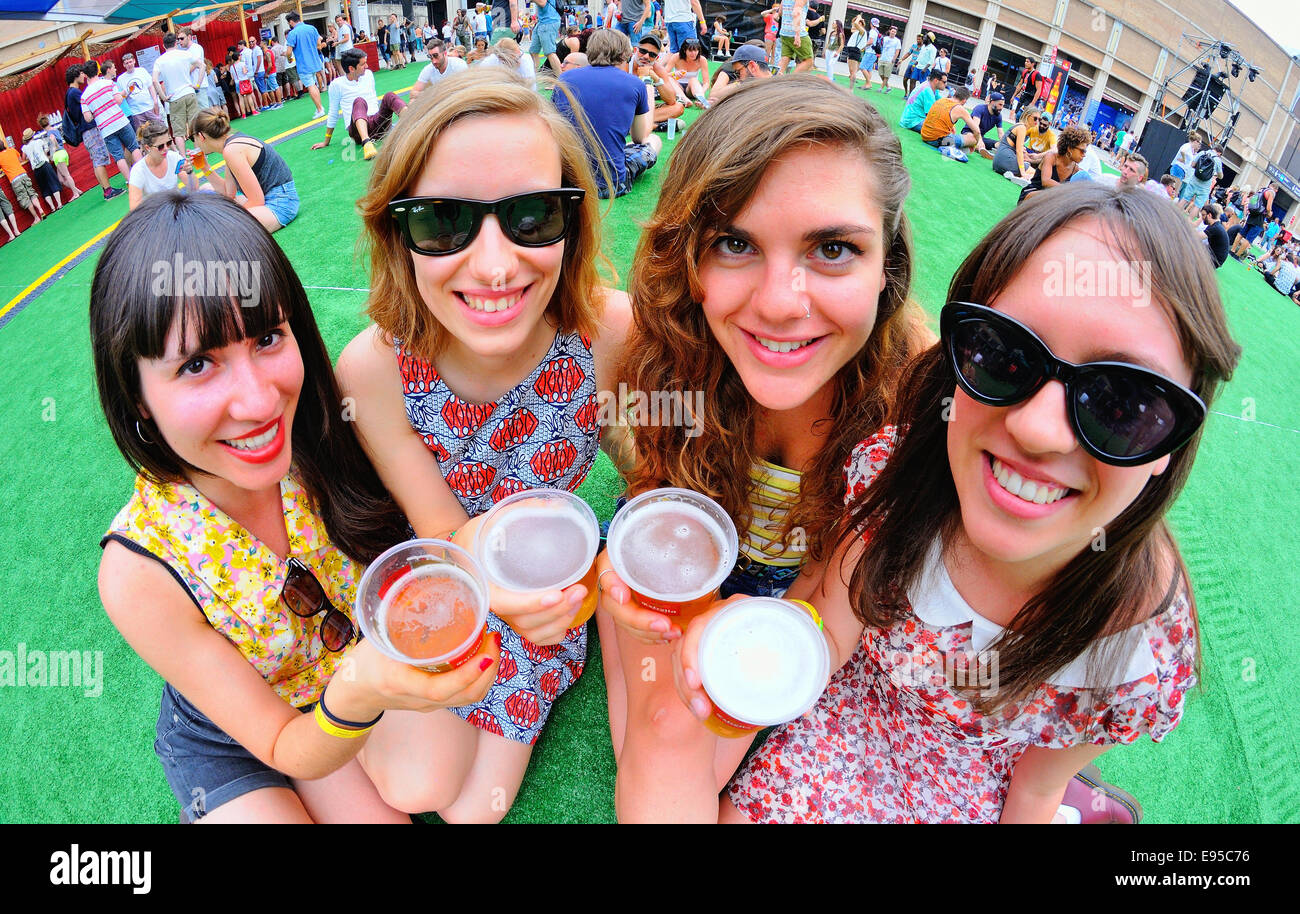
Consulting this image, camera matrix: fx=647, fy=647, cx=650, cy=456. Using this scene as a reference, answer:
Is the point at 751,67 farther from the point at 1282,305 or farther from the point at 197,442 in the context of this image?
the point at 197,442

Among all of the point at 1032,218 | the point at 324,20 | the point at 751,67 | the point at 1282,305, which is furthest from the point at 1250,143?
the point at 1032,218

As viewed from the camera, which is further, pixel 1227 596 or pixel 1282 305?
pixel 1282 305

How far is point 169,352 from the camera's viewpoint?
160cm

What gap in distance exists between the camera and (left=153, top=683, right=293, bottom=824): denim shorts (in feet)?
6.60

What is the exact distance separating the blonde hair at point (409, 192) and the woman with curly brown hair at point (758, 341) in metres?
0.24

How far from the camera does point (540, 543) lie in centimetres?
186

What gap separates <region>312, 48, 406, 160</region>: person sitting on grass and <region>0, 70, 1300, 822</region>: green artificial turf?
2195 mm

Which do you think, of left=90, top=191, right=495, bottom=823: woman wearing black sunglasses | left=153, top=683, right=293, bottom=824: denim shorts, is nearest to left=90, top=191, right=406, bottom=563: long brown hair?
left=90, top=191, right=495, bottom=823: woman wearing black sunglasses

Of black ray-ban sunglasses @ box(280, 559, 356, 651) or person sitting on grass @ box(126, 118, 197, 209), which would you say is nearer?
black ray-ban sunglasses @ box(280, 559, 356, 651)

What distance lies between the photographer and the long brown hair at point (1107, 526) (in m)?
1.22

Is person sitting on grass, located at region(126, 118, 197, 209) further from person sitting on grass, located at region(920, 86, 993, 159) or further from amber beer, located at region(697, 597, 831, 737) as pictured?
person sitting on grass, located at region(920, 86, 993, 159)

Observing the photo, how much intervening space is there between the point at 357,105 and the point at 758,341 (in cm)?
911
